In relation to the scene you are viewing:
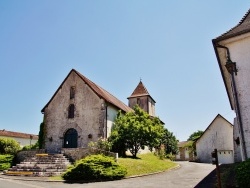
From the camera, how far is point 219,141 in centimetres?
3403

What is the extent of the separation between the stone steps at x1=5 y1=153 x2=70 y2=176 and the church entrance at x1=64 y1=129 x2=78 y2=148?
5.34 m

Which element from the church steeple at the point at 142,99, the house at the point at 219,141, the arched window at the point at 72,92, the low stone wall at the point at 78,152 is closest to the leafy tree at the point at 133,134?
the low stone wall at the point at 78,152

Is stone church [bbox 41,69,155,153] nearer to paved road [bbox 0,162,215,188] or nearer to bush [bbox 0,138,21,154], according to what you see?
bush [bbox 0,138,21,154]

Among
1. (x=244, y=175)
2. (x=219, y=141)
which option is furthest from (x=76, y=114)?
(x=244, y=175)

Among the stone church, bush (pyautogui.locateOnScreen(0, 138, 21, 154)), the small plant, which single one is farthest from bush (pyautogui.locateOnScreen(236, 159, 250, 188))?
bush (pyautogui.locateOnScreen(0, 138, 21, 154))

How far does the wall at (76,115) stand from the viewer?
2725 centimetres

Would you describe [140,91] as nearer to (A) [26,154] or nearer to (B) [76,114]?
(B) [76,114]

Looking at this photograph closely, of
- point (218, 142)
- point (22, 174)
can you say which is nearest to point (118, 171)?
point (22, 174)

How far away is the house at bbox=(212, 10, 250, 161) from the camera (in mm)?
10453

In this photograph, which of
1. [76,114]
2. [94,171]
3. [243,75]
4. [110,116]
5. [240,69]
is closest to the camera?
[243,75]

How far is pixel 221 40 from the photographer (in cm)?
1168

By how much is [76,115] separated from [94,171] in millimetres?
13430

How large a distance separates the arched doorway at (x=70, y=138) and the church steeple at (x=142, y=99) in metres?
19.7

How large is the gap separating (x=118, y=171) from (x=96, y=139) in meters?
10.4
